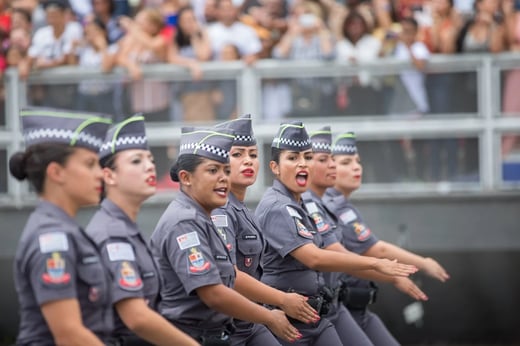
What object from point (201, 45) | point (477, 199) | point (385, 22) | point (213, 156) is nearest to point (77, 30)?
point (201, 45)

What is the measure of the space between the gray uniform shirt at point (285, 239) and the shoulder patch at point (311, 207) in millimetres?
245

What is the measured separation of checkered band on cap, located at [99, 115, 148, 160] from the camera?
5.64m

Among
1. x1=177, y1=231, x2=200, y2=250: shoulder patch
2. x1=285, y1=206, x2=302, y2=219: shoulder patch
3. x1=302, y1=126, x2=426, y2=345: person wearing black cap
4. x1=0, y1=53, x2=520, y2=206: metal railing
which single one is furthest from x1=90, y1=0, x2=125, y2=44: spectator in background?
x1=177, y1=231, x2=200, y2=250: shoulder patch

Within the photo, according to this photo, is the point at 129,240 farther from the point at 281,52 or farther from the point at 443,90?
the point at 443,90

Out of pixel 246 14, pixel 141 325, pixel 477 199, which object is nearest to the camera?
pixel 141 325

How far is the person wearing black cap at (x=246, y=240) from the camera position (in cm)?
699

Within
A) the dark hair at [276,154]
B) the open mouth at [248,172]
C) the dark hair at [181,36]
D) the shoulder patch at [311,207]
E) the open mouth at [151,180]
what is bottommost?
the shoulder patch at [311,207]

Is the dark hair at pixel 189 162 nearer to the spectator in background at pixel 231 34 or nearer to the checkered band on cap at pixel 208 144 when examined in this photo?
the checkered band on cap at pixel 208 144

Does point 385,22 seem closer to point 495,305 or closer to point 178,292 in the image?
point 495,305

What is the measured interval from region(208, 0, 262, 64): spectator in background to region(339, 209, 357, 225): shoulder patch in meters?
3.67

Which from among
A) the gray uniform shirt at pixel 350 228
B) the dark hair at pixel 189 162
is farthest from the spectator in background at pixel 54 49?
the dark hair at pixel 189 162

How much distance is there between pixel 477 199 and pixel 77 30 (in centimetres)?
459

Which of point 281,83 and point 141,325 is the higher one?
point 281,83

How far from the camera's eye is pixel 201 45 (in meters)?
12.7
